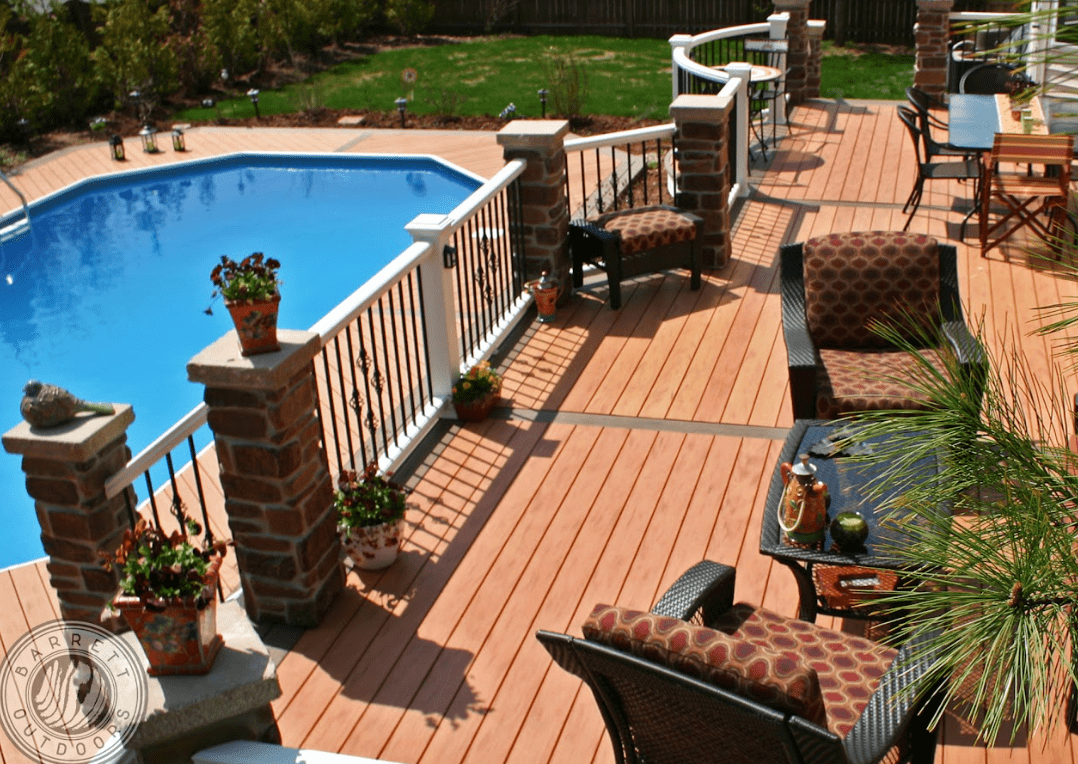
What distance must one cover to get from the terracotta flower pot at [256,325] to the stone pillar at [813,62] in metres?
9.77

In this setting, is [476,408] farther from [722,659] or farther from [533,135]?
[722,659]

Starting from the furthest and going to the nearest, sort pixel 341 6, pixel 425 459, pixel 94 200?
pixel 341 6, pixel 94 200, pixel 425 459

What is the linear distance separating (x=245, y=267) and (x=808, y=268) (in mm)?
2742

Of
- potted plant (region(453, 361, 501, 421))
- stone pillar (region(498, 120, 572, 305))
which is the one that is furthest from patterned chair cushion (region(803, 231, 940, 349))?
stone pillar (region(498, 120, 572, 305))

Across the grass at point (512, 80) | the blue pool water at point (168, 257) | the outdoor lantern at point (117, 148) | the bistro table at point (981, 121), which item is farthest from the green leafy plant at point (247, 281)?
the outdoor lantern at point (117, 148)

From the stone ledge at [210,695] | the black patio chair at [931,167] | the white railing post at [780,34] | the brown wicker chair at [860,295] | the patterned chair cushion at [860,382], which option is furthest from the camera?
the white railing post at [780,34]

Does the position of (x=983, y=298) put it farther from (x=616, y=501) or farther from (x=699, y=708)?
(x=699, y=708)

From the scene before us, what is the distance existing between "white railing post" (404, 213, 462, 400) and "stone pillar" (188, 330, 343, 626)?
1.47 m

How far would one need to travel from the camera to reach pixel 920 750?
3076mm

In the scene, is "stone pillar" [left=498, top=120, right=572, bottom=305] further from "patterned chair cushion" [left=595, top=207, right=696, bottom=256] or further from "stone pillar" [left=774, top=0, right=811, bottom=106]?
"stone pillar" [left=774, top=0, right=811, bottom=106]

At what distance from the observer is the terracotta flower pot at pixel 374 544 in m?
4.47

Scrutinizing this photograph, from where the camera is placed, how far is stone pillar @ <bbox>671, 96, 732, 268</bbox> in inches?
286

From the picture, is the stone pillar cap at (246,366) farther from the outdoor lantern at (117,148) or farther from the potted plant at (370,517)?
the outdoor lantern at (117,148)

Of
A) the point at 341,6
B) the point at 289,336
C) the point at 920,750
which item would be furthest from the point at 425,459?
the point at 341,6
